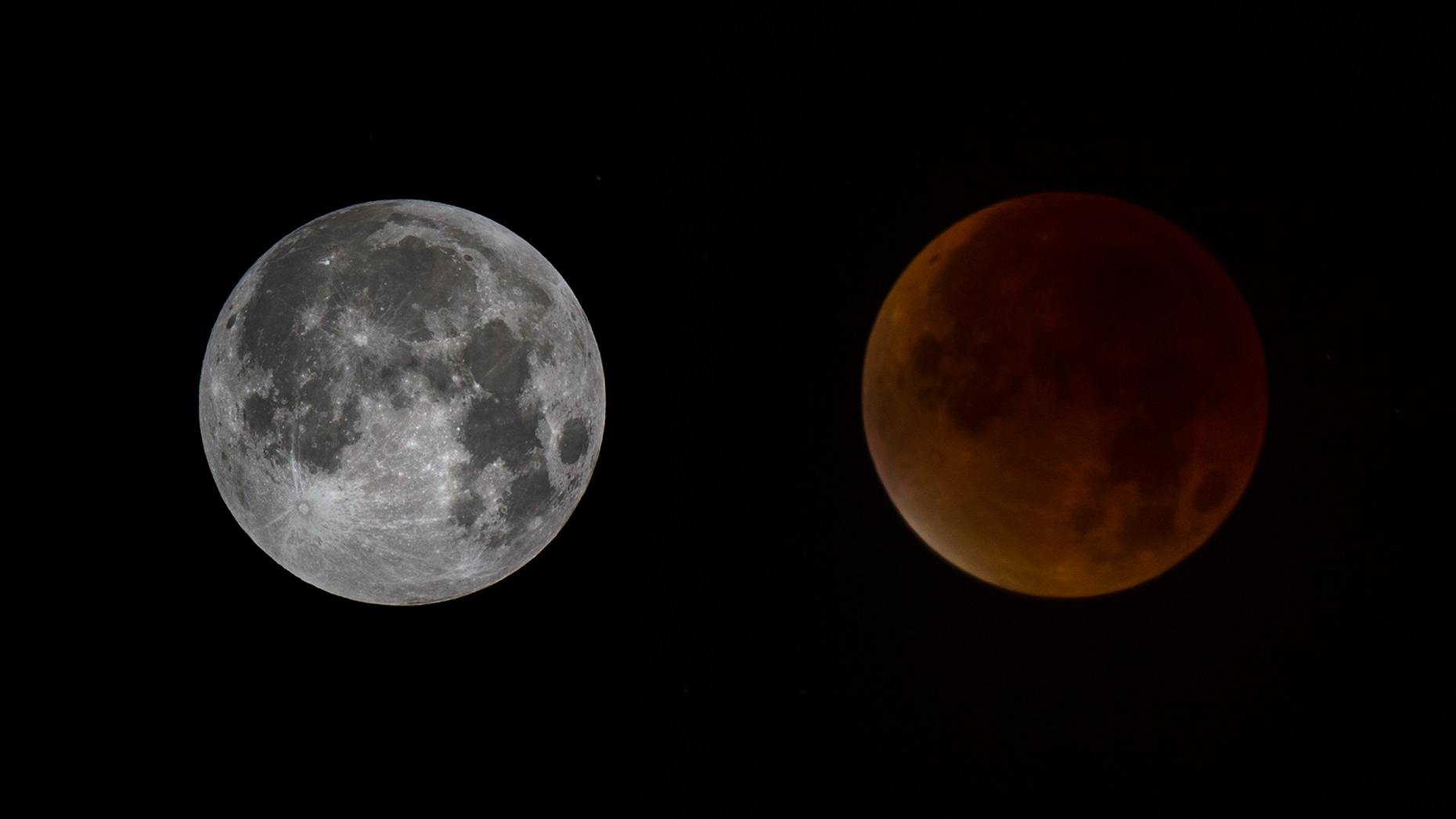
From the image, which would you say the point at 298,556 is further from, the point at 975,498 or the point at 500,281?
the point at 975,498

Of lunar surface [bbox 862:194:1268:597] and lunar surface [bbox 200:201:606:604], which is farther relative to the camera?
lunar surface [bbox 862:194:1268:597]

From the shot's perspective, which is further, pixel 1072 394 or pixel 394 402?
pixel 1072 394

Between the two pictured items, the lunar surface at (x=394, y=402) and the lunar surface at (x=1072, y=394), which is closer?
the lunar surface at (x=394, y=402)

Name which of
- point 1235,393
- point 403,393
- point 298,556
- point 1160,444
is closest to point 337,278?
point 403,393

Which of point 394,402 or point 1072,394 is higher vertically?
point 1072,394
